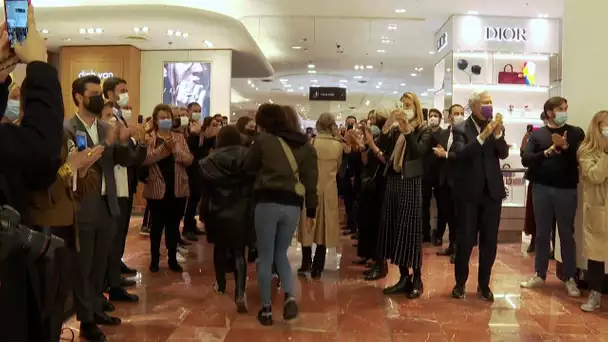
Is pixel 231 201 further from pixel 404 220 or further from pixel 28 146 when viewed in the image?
pixel 28 146

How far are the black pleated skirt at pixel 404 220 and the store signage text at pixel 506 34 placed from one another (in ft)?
20.2

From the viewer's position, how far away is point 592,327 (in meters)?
3.83

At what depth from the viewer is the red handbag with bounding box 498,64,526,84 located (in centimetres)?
955

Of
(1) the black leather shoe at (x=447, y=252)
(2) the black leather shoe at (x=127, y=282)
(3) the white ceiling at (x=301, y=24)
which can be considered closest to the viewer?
(2) the black leather shoe at (x=127, y=282)

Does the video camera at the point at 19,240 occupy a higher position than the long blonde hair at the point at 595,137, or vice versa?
the long blonde hair at the point at 595,137

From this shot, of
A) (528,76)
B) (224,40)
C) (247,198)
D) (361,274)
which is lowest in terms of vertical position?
(361,274)

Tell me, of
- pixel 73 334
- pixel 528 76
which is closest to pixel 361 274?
pixel 73 334

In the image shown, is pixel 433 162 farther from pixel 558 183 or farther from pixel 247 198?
pixel 247 198

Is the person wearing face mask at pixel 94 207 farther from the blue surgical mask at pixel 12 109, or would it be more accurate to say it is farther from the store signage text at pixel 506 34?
the store signage text at pixel 506 34

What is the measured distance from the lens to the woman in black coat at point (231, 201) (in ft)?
13.5

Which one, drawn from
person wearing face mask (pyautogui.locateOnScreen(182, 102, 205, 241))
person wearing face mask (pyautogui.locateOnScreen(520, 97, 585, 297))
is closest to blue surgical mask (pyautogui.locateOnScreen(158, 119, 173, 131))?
person wearing face mask (pyautogui.locateOnScreen(182, 102, 205, 241))

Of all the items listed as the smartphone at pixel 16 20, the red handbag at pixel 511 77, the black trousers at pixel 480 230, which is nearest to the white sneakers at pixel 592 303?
the black trousers at pixel 480 230

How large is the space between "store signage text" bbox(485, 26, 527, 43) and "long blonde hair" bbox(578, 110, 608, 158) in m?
5.77

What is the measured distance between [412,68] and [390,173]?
11.9m
